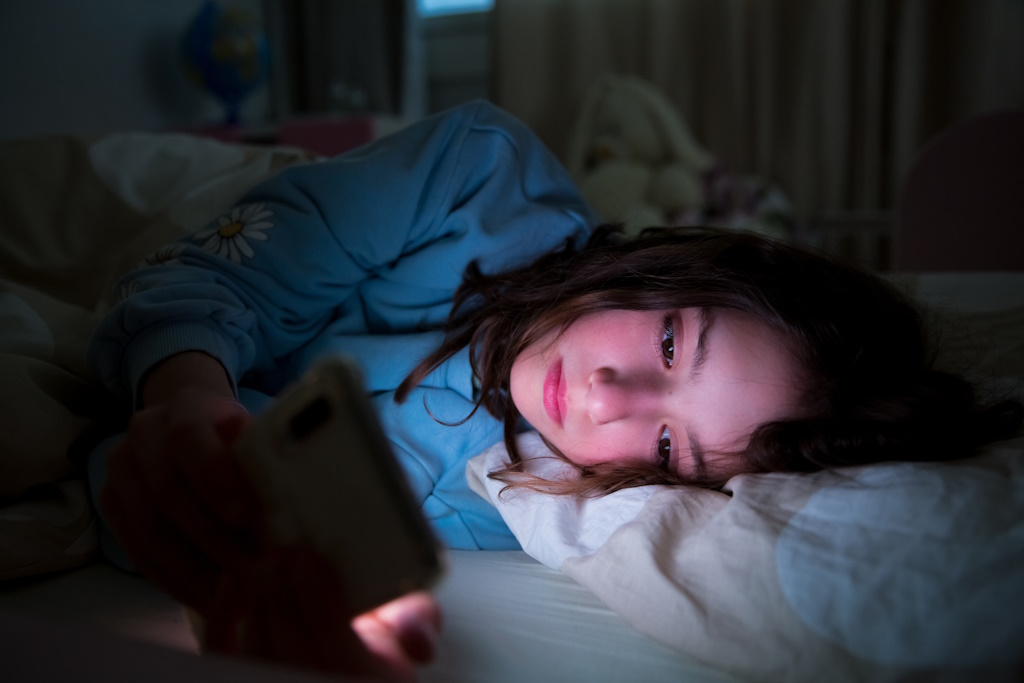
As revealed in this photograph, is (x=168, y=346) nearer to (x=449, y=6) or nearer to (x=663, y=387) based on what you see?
(x=663, y=387)

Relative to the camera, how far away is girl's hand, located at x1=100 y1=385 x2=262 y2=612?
0.29 metres

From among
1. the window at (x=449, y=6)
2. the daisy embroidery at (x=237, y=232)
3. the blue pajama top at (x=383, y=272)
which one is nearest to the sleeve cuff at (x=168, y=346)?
the blue pajama top at (x=383, y=272)

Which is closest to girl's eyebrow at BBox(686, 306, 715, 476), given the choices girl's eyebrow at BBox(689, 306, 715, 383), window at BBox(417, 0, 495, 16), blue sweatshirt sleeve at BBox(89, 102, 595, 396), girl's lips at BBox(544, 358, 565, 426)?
girl's eyebrow at BBox(689, 306, 715, 383)

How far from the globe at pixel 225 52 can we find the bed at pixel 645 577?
1849mm

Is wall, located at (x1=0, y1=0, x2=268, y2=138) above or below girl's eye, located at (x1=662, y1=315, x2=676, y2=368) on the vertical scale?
above

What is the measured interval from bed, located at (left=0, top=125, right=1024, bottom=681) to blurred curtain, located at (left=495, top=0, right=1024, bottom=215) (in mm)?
1942

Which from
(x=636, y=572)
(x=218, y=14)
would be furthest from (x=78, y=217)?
(x=218, y=14)

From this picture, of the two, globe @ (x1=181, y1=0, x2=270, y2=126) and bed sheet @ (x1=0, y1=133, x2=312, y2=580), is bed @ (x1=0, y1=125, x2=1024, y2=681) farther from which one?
globe @ (x1=181, y1=0, x2=270, y2=126)

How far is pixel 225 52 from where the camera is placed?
223 centimetres


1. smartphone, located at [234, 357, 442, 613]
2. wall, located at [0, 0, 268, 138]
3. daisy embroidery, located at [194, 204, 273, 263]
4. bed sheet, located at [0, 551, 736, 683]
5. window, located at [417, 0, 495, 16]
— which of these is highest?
window, located at [417, 0, 495, 16]

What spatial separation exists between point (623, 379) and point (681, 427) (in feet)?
0.21

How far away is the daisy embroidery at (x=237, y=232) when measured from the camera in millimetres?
664

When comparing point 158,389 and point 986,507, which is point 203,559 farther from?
point 986,507

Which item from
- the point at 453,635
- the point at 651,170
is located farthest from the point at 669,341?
the point at 651,170
